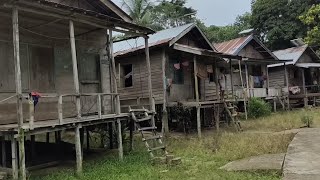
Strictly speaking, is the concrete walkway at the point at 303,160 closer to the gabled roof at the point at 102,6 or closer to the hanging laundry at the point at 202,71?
the hanging laundry at the point at 202,71

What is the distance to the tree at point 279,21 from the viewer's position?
41.7 m

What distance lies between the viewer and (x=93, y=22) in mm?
12320

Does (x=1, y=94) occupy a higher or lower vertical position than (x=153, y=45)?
lower

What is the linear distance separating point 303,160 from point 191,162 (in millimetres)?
3524

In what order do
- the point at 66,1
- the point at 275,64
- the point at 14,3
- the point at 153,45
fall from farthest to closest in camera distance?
the point at 275,64, the point at 153,45, the point at 66,1, the point at 14,3

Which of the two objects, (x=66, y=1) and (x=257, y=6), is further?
(x=257, y=6)

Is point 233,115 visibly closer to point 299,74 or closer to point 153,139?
point 153,139

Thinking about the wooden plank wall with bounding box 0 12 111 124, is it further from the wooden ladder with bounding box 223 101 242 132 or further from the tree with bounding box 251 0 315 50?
the tree with bounding box 251 0 315 50

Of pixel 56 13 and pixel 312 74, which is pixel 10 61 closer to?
pixel 56 13

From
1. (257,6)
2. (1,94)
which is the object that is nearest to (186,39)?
(1,94)

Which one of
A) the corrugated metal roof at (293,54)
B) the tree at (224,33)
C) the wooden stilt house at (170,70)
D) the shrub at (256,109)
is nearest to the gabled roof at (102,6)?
the wooden stilt house at (170,70)

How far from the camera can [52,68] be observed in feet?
43.0

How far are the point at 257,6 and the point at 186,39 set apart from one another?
25672 mm

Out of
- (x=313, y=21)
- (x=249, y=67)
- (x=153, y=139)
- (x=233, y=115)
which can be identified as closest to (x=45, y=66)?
(x=153, y=139)
